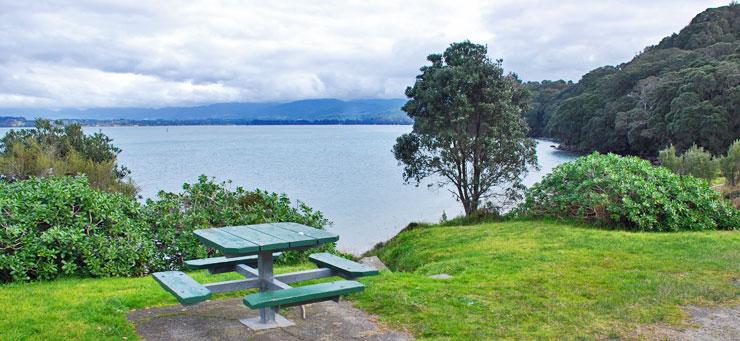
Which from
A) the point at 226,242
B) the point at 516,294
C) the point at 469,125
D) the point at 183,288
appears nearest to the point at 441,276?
the point at 516,294

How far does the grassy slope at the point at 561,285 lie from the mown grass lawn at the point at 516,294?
1 cm

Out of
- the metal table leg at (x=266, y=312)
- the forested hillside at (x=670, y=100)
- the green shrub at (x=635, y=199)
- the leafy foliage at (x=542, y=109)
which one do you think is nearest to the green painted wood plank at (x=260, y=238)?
the metal table leg at (x=266, y=312)

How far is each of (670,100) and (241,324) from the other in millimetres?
50238

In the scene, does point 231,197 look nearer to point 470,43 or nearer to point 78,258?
point 78,258

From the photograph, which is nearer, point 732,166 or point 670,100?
point 732,166

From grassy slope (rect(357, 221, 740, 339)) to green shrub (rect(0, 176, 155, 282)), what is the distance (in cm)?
359

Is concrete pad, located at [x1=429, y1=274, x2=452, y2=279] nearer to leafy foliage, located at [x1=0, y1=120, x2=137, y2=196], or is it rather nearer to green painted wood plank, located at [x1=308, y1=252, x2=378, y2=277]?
green painted wood plank, located at [x1=308, y1=252, x2=378, y2=277]

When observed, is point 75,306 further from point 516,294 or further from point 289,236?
point 516,294

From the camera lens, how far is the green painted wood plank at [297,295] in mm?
5043

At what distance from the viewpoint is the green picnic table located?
510 centimetres

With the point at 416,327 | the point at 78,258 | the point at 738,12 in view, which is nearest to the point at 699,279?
the point at 416,327

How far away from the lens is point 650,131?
160 ft

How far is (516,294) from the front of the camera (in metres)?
6.79

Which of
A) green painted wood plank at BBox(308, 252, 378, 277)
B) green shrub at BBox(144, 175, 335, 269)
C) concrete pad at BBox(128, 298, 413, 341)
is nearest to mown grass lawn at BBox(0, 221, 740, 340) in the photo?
concrete pad at BBox(128, 298, 413, 341)
